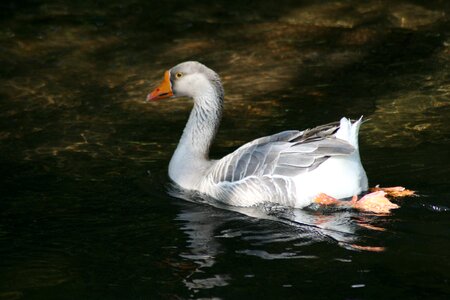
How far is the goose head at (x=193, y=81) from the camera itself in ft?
27.7

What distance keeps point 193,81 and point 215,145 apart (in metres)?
1.02

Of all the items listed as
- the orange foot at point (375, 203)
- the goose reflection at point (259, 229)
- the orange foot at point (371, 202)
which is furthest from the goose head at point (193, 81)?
the orange foot at point (375, 203)

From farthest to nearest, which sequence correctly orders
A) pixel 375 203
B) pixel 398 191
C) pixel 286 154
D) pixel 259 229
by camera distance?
pixel 286 154 → pixel 398 191 → pixel 375 203 → pixel 259 229

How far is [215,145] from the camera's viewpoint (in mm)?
9289

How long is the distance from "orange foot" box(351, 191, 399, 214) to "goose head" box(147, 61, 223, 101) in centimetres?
187

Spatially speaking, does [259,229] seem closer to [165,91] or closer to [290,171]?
[290,171]

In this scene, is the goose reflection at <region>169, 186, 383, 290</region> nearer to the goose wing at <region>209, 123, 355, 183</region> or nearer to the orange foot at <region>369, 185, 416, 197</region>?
the goose wing at <region>209, 123, 355, 183</region>

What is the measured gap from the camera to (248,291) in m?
5.85

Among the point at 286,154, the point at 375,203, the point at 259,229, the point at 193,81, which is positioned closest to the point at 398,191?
the point at 375,203

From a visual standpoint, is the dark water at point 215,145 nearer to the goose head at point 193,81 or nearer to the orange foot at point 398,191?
the orange foot at point 398,191

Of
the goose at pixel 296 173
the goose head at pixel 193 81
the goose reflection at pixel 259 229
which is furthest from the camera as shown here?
the goose head at pixel 193 81

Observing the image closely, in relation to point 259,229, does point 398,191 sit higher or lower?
higher

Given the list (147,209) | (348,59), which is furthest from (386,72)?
(147,209)

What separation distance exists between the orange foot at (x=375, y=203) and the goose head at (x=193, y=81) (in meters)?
1.87
